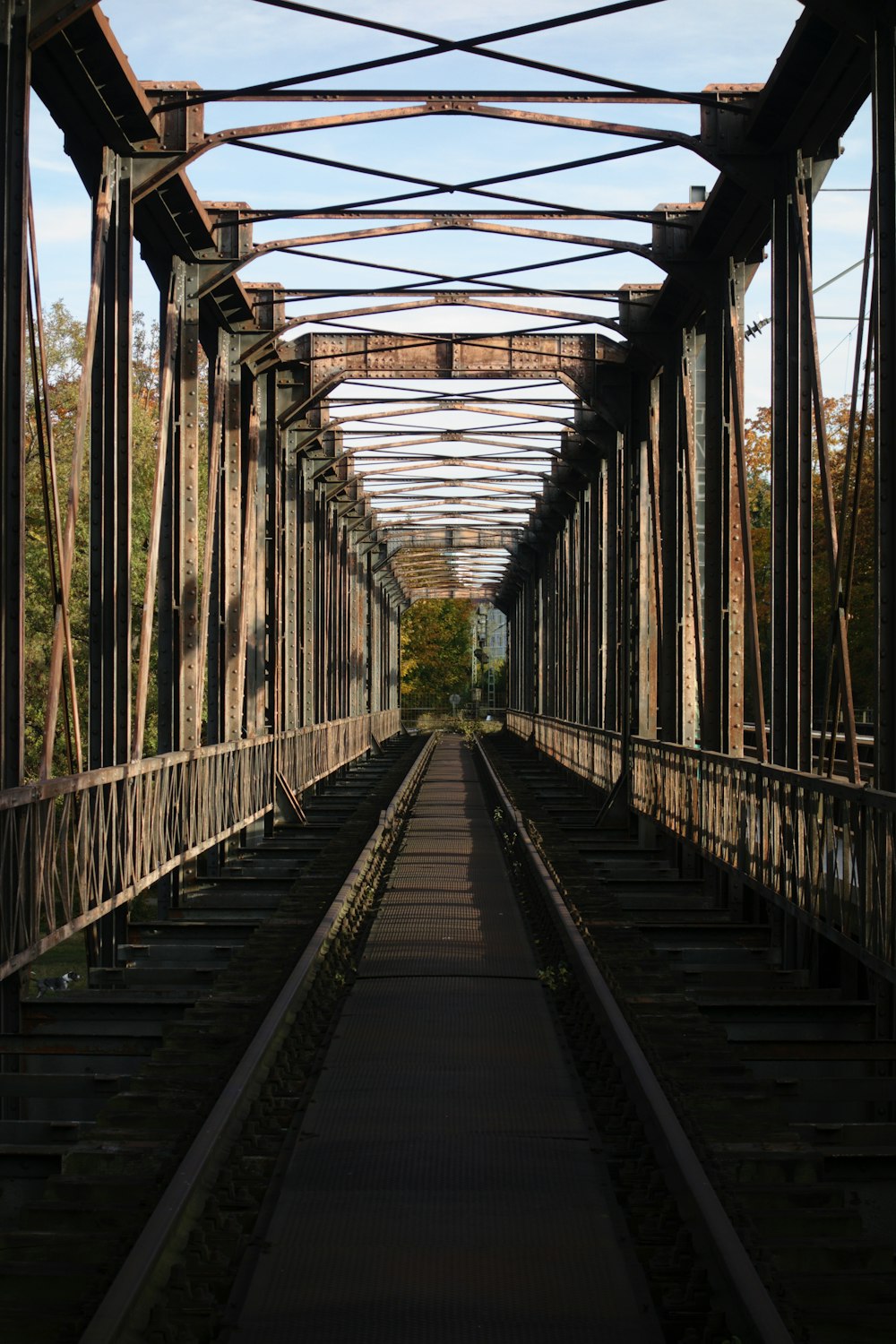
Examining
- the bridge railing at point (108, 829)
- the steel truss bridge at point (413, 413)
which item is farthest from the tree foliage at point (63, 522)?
the bridge railing at point (108, 829)

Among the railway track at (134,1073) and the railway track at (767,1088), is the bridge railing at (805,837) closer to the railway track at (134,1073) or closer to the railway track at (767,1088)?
the railway track at (767,1088)

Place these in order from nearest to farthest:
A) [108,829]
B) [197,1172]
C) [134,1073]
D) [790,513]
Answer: [197,1172]
[134,1073]
[108,829]
[790,513]

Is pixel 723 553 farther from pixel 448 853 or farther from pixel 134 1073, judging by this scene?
pixel 134 1073

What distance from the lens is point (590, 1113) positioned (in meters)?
6.64

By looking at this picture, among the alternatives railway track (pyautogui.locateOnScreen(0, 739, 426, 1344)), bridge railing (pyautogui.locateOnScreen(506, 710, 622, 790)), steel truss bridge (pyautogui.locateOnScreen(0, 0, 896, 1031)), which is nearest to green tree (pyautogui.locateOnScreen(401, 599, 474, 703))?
bridge railing (pyautogui.locateOnScreen(506, 710, 622, 790))

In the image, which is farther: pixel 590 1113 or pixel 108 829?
pixel 108 829

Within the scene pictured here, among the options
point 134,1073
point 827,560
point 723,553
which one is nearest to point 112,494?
point 134,1073

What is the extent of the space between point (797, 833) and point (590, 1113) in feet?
14.4

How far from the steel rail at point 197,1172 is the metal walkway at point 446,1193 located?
265 millimetres

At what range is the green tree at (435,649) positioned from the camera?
108 m

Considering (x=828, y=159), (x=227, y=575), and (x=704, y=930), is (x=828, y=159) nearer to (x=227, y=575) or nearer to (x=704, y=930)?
(x=704, y=930)

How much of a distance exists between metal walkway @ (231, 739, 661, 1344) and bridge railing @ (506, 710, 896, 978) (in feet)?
5.75

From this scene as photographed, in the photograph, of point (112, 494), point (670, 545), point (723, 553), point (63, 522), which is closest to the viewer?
point (112, 494)

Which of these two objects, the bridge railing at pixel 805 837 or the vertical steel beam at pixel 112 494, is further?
the vertical steel beam at pixel 112 494
